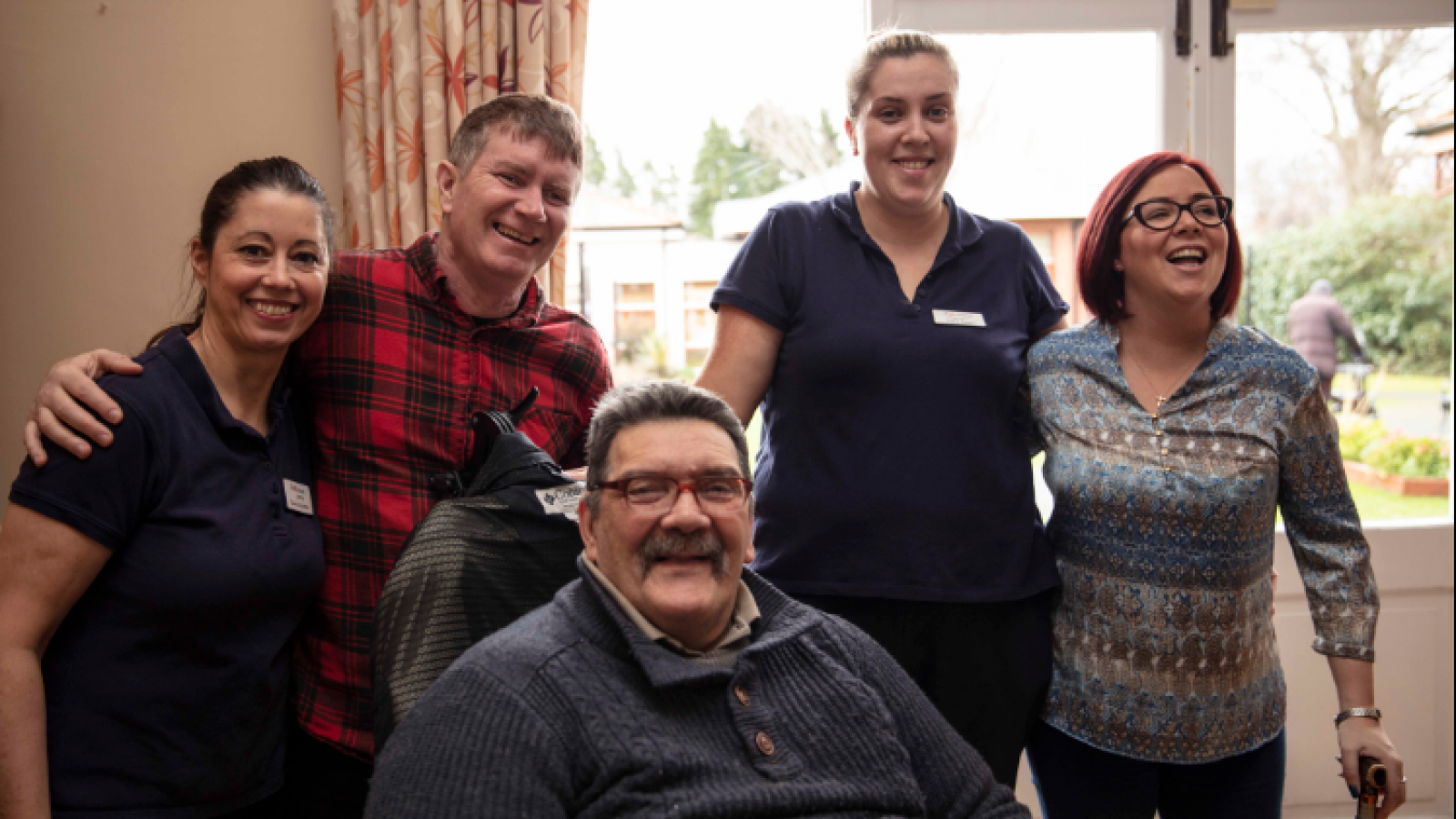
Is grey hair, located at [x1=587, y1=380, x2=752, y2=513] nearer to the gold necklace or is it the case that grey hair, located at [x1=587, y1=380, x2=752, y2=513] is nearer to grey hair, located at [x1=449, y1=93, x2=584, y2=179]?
grey hair, located at [x1=449, y1=93, x2=584, y2=179]

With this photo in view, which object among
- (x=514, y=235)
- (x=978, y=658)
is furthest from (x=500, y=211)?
(x=978, y=658)

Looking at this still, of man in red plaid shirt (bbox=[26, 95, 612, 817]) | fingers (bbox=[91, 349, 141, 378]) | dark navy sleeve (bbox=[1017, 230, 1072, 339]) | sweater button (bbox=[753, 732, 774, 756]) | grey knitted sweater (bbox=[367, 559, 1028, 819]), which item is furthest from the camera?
dark navy sleeve (bbox=[1017, 230, 1072, 339])

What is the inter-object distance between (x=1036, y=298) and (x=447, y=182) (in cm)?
118

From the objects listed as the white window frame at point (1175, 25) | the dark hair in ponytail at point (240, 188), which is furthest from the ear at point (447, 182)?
the white window frame at point (1175, 25)

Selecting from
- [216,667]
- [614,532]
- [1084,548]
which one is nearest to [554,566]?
[614,532]

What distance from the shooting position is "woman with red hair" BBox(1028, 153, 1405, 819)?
166 cm

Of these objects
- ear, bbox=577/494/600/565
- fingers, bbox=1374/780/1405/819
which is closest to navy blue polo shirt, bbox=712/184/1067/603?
ear, bbox=577/494/600/565

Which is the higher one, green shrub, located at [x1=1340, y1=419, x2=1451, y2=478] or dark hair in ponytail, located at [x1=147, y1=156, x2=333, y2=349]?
dark hair in ponytail, located at [x1=147, y1=156, x2=333, y2=349]

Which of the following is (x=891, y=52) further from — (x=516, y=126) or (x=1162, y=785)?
(x=1162, y=785)

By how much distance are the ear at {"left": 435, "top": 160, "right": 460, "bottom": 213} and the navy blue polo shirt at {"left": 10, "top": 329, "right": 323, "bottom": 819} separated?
19.9 inches

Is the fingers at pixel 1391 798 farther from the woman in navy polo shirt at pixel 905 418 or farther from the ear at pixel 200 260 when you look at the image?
the ear at pixel 200 260

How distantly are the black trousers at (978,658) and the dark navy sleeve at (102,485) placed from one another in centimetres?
116

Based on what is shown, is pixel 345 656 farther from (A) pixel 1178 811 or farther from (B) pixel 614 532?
(A) pixel 1178 811

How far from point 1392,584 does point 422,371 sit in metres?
3.03
